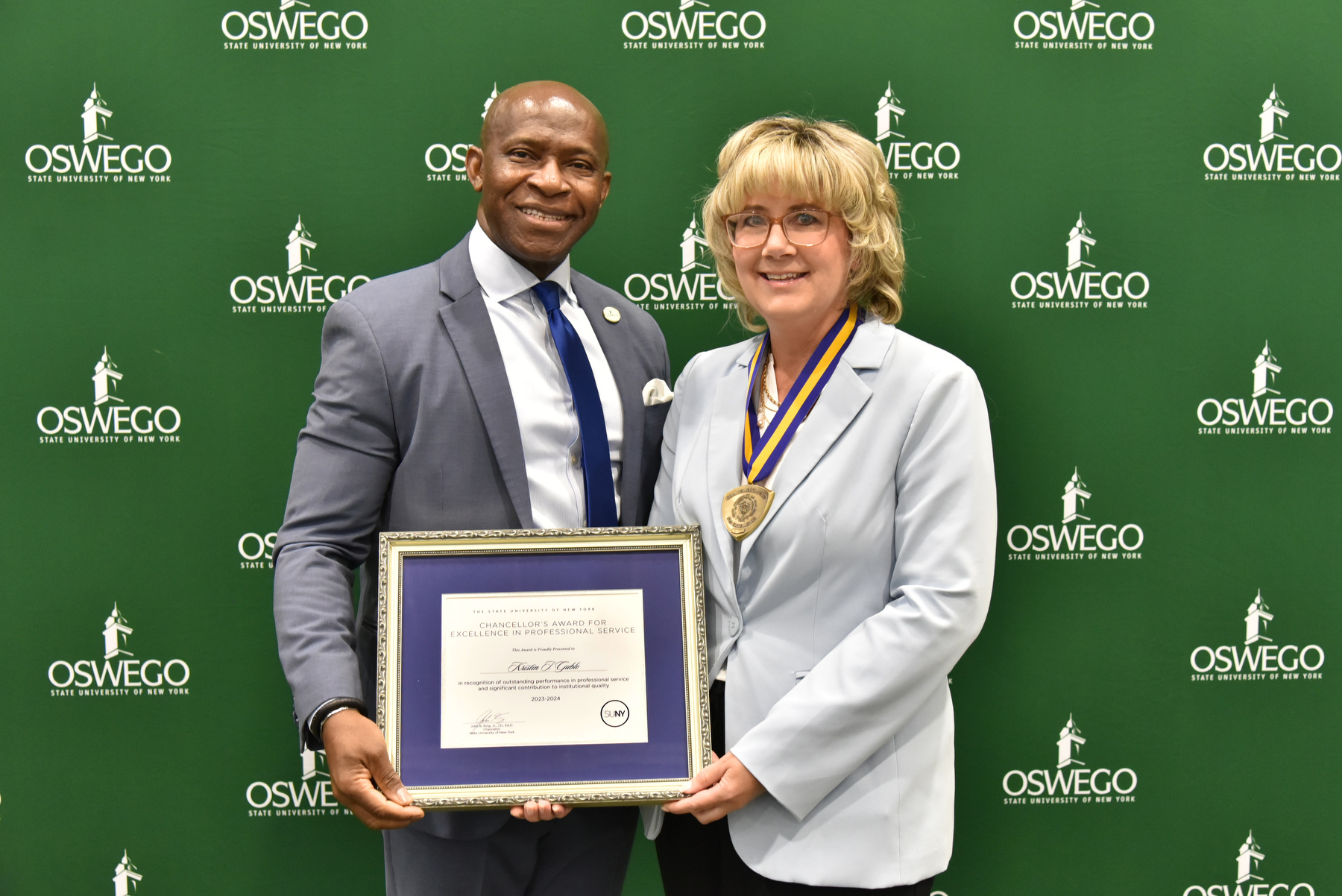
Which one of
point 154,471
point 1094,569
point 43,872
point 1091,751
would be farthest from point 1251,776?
point 43,872

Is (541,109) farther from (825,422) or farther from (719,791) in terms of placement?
(719,791)

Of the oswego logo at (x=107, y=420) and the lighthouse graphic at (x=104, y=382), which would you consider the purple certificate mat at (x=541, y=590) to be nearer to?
the oswego logo at (x=107, y=420)

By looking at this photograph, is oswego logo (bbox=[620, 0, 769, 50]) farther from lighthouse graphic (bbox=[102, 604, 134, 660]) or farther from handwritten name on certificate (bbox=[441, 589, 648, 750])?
lighthouse graphic (bbox=[102, 604, 134, 660])

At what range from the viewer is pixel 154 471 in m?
3.06

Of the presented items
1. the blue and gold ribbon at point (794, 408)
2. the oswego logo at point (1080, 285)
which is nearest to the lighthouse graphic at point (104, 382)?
the blue and gold ribbon at point (794, 408)

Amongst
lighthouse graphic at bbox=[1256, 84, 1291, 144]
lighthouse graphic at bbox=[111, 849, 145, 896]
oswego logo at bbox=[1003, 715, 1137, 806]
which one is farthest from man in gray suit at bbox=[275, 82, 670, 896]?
lighthouse graphic at bbox=[1256, 84, 1291, 144]

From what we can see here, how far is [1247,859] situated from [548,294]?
3.05 m

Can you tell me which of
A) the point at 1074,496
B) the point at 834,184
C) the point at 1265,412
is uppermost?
the point at 834,184

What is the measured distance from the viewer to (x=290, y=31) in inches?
118

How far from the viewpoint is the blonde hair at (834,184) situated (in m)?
1.91

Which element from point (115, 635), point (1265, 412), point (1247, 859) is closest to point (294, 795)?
point (115, 635)

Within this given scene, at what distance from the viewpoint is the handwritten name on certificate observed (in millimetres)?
1851

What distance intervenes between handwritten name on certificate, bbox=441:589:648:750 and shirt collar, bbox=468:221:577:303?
710 mm
